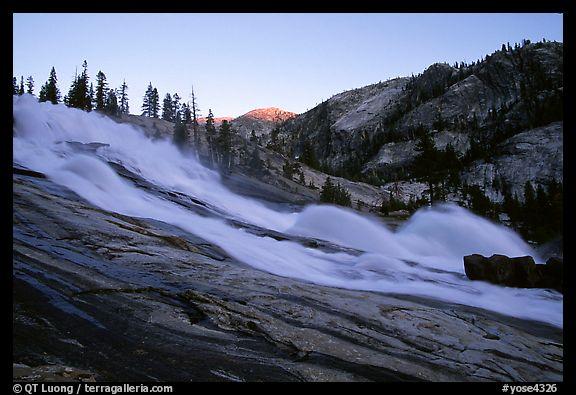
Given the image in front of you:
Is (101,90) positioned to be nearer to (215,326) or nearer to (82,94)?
(82,94)

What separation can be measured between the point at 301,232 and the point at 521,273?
52.6 feet

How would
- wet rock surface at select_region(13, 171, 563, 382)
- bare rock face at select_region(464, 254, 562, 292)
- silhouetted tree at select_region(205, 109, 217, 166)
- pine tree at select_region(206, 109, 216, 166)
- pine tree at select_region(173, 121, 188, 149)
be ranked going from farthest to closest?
pine tree at select_region(206, 109, 216, 166), silhouetted tree at select_region(205, 109, 217, 166), pine tree at select_region(173, 121, 188, 149), bare rock face at select_region(464, 254, 562, 292), wet rock surface at select_region(13, 171, 563, 382)

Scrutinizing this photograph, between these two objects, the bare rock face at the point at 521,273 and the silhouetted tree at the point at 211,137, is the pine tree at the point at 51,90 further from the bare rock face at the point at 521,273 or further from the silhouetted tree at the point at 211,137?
the bare rock face at the point at 521,273

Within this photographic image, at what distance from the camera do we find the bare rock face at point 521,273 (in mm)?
14227

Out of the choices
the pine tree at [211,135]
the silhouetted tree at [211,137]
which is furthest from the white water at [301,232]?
the pine tree at [211,135]

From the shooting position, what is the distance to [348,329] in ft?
23.4

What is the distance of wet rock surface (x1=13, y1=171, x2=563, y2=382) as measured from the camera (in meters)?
5.23

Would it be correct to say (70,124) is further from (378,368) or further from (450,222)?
(378,368)

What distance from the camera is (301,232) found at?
92.6 ft

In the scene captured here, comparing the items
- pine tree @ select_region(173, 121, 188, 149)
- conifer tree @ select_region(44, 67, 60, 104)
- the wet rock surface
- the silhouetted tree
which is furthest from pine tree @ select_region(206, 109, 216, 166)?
the wet rock surface

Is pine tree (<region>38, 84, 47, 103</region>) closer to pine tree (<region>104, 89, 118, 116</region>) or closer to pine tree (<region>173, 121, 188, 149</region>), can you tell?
pine tree (<region>104, 89, 118, 116</region>)

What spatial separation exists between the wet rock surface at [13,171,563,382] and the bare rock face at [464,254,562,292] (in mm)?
4857

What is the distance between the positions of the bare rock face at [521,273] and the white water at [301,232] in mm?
529
